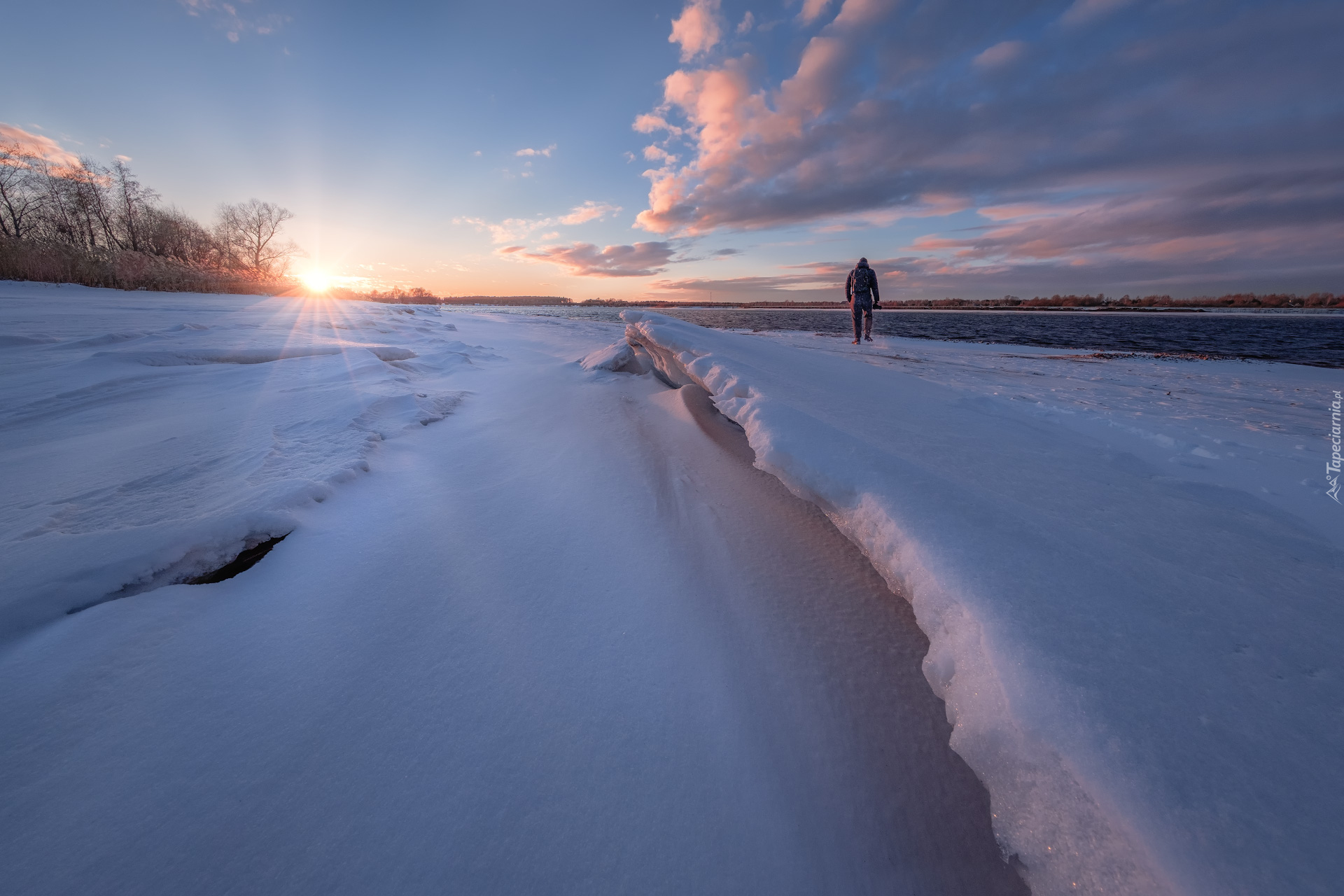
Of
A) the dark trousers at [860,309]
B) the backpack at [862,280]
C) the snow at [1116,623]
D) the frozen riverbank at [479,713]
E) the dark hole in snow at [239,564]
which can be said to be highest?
the backpack at [862,280]

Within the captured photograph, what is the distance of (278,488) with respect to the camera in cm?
181

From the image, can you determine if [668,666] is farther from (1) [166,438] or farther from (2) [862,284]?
(2) [862,284]

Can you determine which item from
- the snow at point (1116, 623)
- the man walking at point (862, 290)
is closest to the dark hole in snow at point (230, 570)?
the snow at point (1116, 623)

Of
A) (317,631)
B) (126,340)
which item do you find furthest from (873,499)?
(126,340)

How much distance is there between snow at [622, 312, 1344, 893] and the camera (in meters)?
0.70

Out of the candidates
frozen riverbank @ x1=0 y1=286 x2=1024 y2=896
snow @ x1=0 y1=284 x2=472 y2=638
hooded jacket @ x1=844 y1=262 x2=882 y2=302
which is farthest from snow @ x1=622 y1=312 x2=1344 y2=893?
hooded jacket @ x1=844 y1=262 x2=882 y2=302

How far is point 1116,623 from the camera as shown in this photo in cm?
106

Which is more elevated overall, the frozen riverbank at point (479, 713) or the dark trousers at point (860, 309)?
the dark trousers at point (860, 309)

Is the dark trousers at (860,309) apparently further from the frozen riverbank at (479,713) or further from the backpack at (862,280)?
the frozen riverbank at (479,713)

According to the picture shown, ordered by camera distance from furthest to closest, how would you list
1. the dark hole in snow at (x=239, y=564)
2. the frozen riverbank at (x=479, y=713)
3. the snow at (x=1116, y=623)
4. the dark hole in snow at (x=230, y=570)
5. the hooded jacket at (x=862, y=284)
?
1. the hooded jacket at (x=862, y=284)
2. the dark hole in snow at (x=239, y=564)
3. the dark hole in snow at (x=230, y=570)
4. the frozen riverbank at (x=479, y=713)
5. the snow at (x=1116, y=623)

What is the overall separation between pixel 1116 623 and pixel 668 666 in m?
1.16

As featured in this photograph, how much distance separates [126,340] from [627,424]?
5.34 m

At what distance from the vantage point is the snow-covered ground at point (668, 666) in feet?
2.63

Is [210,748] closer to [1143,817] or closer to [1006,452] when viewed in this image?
[1143,817]
